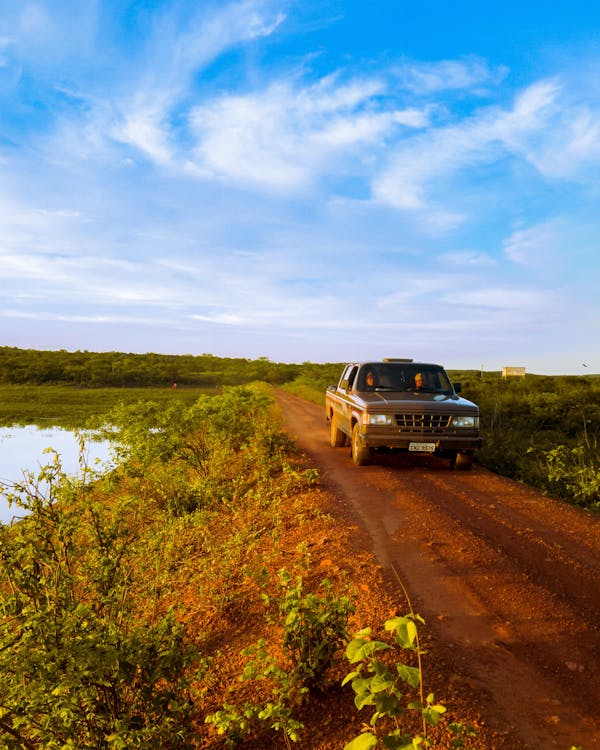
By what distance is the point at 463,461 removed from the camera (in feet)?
30.3

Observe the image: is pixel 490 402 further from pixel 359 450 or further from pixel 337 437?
pixel 359 450

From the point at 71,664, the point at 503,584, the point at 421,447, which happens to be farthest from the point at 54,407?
the point at 71,664

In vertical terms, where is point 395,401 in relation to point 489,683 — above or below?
above

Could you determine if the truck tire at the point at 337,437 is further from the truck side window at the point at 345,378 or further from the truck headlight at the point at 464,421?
the truck headlight at the point at 464,421

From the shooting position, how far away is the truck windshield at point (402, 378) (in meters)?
9.93

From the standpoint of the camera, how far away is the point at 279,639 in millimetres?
3715

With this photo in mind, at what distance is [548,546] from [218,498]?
16.8ft

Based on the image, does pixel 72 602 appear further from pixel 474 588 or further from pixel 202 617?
pixel 474 588

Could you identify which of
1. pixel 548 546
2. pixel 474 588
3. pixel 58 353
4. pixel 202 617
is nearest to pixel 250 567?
pixel 202 617

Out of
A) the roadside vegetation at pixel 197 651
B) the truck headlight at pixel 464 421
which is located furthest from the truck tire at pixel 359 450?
the roadside vegetation at pixel 197 651

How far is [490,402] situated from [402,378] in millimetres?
10501

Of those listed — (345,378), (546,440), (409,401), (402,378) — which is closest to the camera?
(409,401)

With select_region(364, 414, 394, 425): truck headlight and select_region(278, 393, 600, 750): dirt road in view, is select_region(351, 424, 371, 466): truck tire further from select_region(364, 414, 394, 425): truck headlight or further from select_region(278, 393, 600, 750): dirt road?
select_region(278, 393, 600, 750): dirt road

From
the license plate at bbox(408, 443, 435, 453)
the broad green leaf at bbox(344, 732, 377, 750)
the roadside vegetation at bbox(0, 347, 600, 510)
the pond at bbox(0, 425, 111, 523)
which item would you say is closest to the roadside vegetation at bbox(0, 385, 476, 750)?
the broad green leaf at bbox(344, 732, 377, 750)
